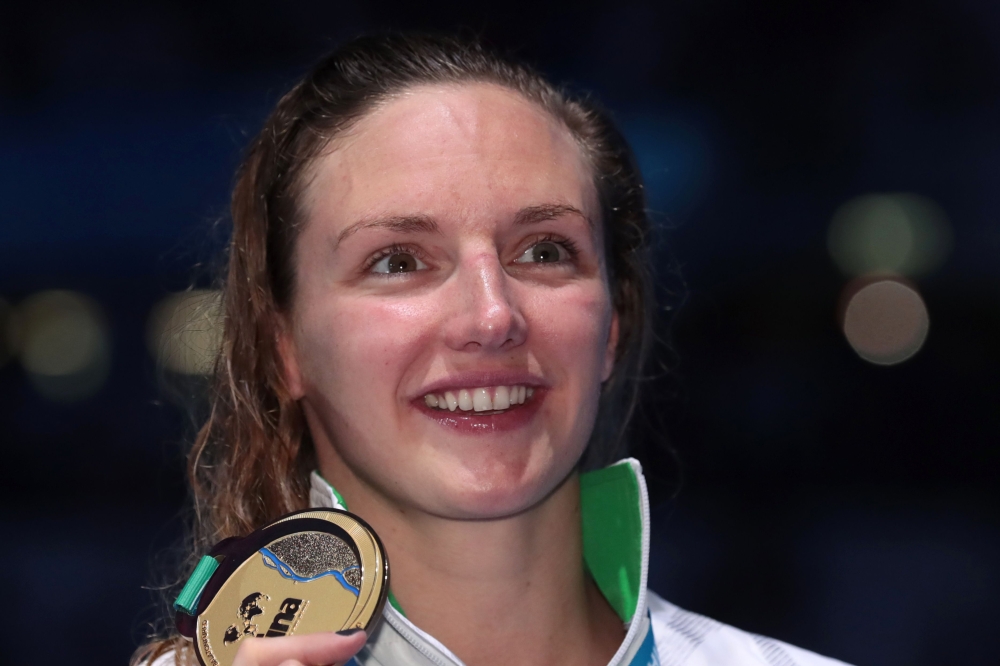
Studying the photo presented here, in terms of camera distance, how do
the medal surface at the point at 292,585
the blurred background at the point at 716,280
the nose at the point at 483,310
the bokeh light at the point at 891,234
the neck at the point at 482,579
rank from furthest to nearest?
the bokeh light at the point at 891,234, the blurred background at the point at 716,280, the neck at the point at 482,579, the nose at the point at 483,310, the medal surface at the point at 292,585

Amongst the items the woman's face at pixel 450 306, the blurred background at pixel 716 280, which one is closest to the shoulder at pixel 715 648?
the woman's face at pixel 450 306

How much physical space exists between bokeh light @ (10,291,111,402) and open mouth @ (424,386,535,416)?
10.5ft

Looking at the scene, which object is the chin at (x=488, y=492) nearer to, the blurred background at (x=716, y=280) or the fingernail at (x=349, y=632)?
the fingernail at (x=349, y=632)

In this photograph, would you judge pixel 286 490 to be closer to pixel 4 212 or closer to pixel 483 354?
pixel 483 354

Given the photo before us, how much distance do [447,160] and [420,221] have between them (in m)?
0.10

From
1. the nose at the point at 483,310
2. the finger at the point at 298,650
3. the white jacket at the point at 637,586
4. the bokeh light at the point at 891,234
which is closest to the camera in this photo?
the finger at the point at 298,650

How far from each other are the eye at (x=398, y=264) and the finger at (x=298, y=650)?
568 mm

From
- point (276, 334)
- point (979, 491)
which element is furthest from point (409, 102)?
point (979, 491)

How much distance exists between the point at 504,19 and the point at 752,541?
2.23 meters

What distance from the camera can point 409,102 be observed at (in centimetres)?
159

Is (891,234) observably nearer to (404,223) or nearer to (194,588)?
(404,223)

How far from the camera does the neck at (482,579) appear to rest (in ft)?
4.99

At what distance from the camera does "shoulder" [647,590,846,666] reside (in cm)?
172

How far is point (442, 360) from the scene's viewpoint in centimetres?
145
